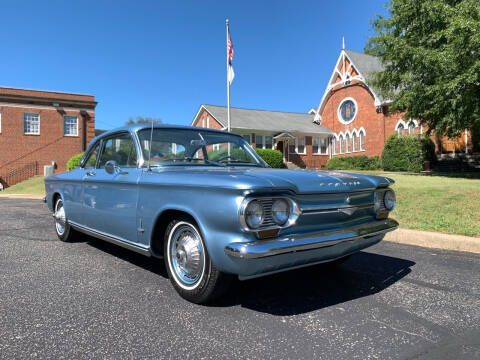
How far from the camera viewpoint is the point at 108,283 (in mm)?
3451

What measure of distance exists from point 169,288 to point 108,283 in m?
0.65

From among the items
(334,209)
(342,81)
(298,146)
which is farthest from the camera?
(298,146)

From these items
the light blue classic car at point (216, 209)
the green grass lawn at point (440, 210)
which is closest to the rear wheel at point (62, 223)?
the light blue classic car at point (216, 209)

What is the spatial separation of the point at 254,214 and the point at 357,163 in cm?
2418

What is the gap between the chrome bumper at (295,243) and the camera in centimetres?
239

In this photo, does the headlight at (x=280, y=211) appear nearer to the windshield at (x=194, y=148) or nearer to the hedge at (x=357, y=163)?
the windshield at (x=194, y=148)

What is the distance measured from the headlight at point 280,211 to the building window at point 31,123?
92.5 ft

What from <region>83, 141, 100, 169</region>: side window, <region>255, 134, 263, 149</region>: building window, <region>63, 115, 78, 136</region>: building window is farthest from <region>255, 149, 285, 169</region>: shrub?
<region>83, 141, 100, 169</region>: side window

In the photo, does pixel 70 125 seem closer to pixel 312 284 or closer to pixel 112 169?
pixel 112 169

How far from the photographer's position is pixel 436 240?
5.26m

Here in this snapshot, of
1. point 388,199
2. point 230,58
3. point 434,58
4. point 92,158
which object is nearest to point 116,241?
point 92,158

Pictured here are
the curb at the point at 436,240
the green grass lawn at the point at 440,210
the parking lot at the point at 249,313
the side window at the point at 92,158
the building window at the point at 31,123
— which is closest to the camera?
the parking lot at the point at 249,313

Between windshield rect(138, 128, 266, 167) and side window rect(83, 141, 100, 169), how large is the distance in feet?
3.94

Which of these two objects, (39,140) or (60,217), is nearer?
(60,217)
